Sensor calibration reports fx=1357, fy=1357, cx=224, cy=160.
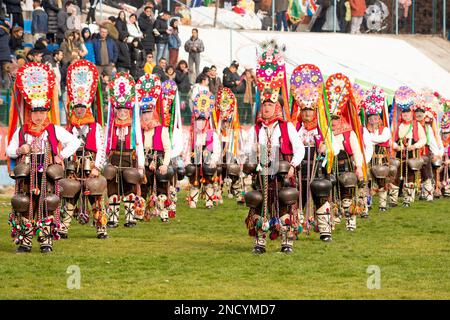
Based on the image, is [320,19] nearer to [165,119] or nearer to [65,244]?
[165,119]

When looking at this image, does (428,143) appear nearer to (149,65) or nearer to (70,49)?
(149,65)

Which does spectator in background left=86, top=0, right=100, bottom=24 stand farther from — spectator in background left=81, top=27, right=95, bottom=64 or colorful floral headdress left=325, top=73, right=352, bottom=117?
colorful floral headdress left=325, top=73, right=352, bottom=117

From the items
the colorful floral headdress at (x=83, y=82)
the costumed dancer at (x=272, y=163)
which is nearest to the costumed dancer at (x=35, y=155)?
the colorful floral headdress at (x=83, y=82)

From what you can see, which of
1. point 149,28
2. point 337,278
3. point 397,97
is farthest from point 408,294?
point 149,28

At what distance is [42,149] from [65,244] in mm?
2092

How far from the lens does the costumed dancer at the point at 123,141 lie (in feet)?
66.4

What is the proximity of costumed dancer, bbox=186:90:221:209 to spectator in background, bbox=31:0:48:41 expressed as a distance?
18.9ft

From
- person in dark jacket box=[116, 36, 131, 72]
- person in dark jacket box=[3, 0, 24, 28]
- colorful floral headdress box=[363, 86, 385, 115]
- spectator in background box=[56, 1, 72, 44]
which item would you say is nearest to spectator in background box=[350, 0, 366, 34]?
person in dark jacket box=[116, 36, 131, 72]

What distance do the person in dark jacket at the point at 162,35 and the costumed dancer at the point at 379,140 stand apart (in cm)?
988

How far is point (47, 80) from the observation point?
56.6 feet

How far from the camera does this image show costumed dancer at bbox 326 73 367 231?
787 inches

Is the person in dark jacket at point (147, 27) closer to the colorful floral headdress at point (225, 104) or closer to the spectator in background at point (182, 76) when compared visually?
the spectator in background at point (182, 76)

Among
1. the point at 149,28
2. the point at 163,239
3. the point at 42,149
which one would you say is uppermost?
the point at 149,28

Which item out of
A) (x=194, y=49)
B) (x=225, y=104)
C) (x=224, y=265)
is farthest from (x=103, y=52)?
(x=224, y=265)
